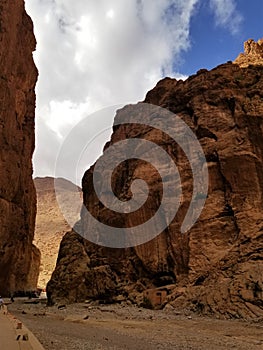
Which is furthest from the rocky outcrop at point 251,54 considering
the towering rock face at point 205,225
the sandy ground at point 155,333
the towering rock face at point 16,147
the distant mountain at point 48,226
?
the distant mountain at point 48,226

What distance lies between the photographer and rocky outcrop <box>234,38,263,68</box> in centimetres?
3397

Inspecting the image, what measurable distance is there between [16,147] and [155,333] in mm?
39969

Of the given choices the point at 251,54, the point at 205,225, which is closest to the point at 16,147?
the point at 251,54

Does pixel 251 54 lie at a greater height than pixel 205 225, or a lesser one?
greater

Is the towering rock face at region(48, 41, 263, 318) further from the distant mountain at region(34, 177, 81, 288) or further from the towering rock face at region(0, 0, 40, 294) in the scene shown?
the distant mountain at region(34, 177, 81, 288)

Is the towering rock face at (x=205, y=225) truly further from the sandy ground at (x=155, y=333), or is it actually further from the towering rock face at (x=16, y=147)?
the towering rock face at (x=16, y=147)

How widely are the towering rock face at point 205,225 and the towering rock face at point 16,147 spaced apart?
48.9ft

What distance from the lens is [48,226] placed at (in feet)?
422

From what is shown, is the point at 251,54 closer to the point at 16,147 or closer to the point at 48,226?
the point at 16,147

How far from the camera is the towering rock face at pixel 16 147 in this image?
4559 centimetres

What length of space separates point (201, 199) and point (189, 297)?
7.17m

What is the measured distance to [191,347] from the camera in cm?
1138

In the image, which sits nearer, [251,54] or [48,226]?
[251,54]

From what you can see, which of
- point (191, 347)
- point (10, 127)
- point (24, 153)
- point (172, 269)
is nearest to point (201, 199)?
point (172, 269)
